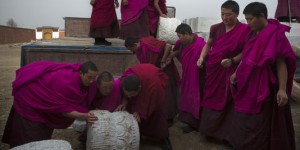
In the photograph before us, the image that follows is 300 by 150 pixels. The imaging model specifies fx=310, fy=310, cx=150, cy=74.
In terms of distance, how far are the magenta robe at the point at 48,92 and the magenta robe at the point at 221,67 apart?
4.47 feet

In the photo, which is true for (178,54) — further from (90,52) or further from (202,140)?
(90,52)

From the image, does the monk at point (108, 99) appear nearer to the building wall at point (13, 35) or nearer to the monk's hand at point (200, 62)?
the monk's hand at point (200, 62)

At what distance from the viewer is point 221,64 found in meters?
3.09

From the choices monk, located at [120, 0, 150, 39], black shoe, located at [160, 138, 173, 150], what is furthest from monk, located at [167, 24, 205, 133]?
monk, located at [120, 0, 150, 39]

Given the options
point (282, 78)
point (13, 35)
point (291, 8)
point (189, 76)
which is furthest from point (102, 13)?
point (13, 35)

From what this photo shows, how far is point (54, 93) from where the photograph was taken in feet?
8.35

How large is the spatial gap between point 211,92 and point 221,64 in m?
0.37

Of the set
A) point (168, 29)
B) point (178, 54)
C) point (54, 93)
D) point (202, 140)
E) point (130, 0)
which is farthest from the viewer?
point (168, 29)

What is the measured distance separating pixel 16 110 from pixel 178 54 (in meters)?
1.94

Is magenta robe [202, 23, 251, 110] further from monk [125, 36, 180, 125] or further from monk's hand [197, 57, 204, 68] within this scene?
monk [125, 36, 180, 125]

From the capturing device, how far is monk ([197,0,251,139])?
9.90 ft

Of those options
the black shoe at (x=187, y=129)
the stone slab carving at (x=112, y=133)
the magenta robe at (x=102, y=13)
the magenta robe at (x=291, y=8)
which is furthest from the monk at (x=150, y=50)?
the magenta robe at (x=291, y=8)

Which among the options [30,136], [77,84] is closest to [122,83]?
[77,84]

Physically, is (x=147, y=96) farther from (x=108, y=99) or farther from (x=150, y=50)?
(x=150, y=50)
